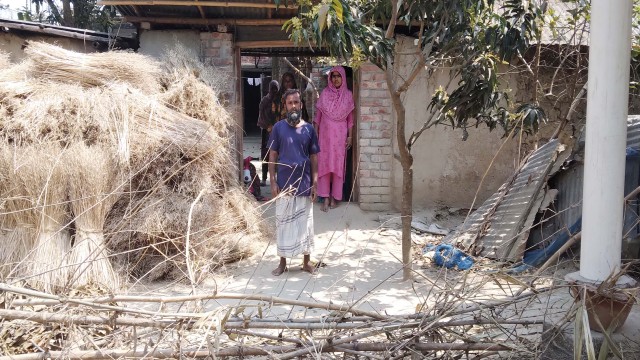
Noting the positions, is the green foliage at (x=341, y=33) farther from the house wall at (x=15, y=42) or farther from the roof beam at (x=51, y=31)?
the house wall at (x=15, y=42)

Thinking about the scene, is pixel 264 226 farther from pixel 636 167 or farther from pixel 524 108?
pixel 636 167

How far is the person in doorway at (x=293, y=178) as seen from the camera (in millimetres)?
4910

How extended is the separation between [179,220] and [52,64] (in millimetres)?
1901

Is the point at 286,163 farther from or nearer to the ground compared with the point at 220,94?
nearer to the ground

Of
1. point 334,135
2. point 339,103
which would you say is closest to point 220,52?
point 339,103

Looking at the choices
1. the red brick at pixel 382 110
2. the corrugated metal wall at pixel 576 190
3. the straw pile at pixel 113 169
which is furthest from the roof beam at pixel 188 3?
the corrugated metal wall at pixel 576 190

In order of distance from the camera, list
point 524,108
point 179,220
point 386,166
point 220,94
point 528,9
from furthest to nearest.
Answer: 1. point 386,166
2. point 220,94
3. point 179,220
4. point 524,108
5. point 528,9

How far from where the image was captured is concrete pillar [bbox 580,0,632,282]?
9.27ft

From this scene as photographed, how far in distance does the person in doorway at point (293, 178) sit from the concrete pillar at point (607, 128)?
247 cm

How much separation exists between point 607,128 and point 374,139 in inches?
160

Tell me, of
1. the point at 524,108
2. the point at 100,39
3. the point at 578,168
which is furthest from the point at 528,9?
the point at 100,39

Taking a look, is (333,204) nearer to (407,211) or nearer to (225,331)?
(407,211)

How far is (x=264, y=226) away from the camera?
19.2 ft

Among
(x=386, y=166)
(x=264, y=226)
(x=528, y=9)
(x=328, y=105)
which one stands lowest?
(x=264, y=226)
